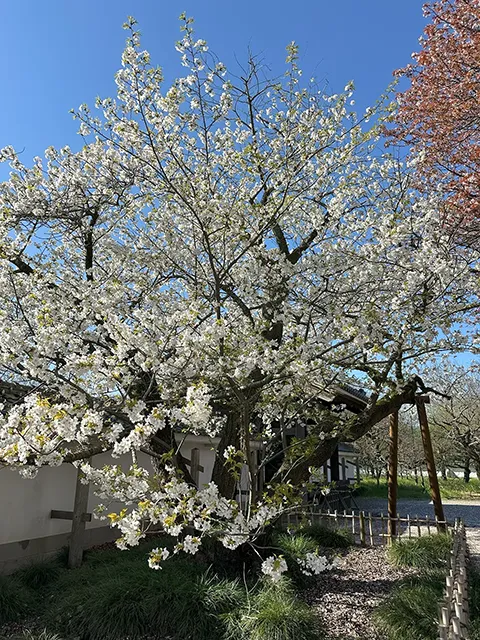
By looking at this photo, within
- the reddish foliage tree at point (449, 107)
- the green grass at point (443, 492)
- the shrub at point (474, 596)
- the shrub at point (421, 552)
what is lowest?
the green grass at point (443, 492)

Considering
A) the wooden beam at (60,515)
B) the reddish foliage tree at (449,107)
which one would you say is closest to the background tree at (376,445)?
the wooden beam at (60,515)

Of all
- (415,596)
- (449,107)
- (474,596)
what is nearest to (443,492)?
(474,596)

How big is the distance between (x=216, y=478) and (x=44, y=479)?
10.9ft

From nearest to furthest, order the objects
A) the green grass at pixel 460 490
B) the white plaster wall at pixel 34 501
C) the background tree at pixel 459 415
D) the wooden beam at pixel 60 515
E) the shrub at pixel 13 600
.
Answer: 1. the shrub at pixel 13 600
2. the white plaster wall at pixel 34 501
3. the wooden beam at pixel 60 515
4. the background tree at pixel 459 415
5. the green grass at pixel 460 490

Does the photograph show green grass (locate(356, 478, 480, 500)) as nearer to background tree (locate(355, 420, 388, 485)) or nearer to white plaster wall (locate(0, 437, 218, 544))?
background tree (locate(355, 420, 388, 485))

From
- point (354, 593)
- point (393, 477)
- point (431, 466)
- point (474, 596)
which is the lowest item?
point (354, 593)

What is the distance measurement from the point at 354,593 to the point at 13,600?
157 inches

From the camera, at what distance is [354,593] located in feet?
18.5

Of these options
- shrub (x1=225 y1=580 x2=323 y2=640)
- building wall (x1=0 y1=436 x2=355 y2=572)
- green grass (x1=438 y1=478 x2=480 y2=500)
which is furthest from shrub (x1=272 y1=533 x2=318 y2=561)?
green grass (x1=438 y1=478 x2=480 y2=500)

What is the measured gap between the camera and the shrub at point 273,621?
4102 millimetres

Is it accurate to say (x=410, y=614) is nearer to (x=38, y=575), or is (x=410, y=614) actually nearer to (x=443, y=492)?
(x=38, y=575)

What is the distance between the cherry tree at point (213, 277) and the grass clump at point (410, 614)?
1407mm

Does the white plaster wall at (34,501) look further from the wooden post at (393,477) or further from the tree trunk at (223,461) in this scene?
the wooden post at (393,477)

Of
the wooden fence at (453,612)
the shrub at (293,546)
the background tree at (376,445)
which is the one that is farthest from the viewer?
the background tree at (376,445)
